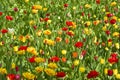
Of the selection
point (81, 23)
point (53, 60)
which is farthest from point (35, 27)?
point (53, 60)

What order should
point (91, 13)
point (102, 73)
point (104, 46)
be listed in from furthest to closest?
point (91, 13) → point (104, 46) → point (102, 73)

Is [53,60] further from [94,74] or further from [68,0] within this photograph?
[68,0]

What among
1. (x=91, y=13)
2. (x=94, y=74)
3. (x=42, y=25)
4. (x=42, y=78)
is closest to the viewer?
(x=94, y=74)

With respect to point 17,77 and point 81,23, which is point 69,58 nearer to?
point 17,77

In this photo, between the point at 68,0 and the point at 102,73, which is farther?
the point at 68,0

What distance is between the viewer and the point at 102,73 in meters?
3.47

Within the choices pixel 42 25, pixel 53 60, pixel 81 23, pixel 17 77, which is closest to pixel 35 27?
pixel 42 25

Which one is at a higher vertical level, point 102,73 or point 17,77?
point 17,77

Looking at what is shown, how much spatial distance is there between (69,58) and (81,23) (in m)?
1.37

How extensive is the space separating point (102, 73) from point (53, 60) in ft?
1.72

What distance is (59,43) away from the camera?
13.0 feet

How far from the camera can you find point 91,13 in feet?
18.3

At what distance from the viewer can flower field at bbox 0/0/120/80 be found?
3.25 meters

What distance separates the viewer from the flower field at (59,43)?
10.7 ft
